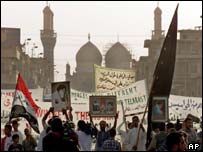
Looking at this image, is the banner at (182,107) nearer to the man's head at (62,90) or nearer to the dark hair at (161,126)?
the man's head at (62,90)

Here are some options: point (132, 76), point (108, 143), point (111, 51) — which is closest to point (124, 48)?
point (111, 51)

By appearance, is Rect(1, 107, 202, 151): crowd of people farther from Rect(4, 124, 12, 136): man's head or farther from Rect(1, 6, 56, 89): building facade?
Rect(1, 6, 56, 89): building facade

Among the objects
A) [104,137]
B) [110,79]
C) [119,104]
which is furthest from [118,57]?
[104,137]

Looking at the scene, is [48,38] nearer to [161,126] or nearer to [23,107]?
[23,107]

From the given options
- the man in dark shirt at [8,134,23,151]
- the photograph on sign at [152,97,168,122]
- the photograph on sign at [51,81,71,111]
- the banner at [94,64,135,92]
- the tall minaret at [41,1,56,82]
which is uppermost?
the tall minaret at [41,1,56,82]

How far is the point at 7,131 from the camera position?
12.7 m

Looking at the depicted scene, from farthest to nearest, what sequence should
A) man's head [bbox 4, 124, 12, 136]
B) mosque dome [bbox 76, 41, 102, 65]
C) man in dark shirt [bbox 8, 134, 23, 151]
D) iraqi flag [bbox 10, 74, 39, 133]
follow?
mosque dome [bbox 76, 41, 102, 65], iraqi flag [bbox 10, 74, 39, 133], man's head [bbox 4, 124, 12, 136], man in dark shirt [bbox 8, 134, 23, 151]

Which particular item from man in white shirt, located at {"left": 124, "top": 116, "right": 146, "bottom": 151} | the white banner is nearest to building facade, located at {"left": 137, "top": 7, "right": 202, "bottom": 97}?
the white banner

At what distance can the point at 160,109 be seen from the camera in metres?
12.8

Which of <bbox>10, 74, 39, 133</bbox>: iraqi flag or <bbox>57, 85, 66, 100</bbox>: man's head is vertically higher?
<bbox>57, 85, 66, 100</bbox>: man's head

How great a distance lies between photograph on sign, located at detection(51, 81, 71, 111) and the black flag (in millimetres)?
3938

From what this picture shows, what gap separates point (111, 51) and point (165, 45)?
3743 inches

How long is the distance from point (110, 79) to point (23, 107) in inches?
331

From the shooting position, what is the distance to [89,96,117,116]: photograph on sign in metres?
18.2
